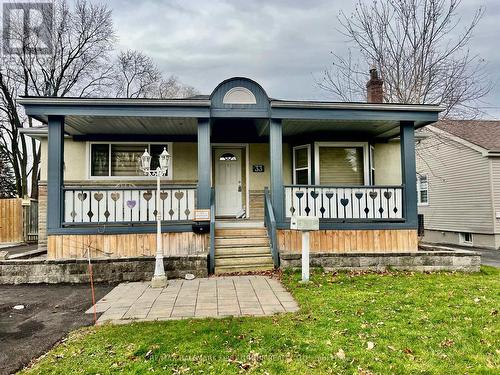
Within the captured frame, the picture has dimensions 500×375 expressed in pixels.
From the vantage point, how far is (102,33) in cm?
2244

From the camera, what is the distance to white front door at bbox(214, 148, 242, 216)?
10008 millimetres

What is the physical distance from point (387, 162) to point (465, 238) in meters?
6.73

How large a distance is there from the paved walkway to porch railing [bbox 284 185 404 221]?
2.16 meters

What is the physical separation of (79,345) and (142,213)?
13.6ft

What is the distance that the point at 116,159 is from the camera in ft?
31.7

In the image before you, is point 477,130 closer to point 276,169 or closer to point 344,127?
point 344,127

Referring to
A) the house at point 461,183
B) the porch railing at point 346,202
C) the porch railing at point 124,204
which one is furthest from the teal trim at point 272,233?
the house at point 461,183

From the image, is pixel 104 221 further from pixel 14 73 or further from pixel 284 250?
pixel 14 73

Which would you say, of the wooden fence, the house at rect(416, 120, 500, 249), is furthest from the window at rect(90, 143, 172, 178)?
the house at rect(416, 120, 500, 249)

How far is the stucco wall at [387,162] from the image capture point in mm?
10508

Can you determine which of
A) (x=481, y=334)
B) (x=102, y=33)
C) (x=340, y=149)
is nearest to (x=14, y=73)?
(x=102, y=33)

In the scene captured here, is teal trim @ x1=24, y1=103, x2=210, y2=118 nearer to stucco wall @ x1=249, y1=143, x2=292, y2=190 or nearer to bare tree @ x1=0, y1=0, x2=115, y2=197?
→ stucco wall @ x1=249, y1=143, x2=292, y2=190

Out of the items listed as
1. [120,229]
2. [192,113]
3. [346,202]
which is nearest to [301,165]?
[346,202]

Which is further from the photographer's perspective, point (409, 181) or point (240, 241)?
point (409, 181)
